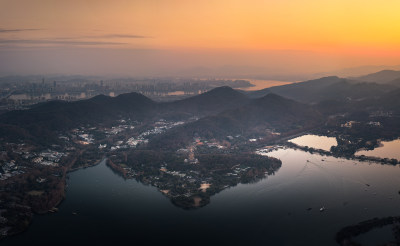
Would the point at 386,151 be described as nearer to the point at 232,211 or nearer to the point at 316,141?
the point at 316,141

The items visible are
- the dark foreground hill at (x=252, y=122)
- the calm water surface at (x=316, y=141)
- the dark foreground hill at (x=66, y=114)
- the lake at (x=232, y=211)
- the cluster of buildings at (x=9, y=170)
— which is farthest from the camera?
the dark foreground hill at (x=252, y=122)

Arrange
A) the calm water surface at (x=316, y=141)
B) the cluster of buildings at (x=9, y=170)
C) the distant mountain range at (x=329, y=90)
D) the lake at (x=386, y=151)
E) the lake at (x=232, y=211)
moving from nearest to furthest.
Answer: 1. the lake at (x=232, y=211)
2. the cluster of buildings at (x=9, y=170)
3. the lake at (x=386, y=151)
4. the calm water surface at (x=316, y=141)
5. the distant mountain range at (x=329, y=90)

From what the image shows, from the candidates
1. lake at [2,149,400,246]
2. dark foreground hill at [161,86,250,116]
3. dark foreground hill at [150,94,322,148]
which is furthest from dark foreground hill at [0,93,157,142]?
dark foreground hill at [150,94,322,148]

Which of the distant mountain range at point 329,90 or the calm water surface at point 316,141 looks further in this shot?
the distant mountain range at point 329,90

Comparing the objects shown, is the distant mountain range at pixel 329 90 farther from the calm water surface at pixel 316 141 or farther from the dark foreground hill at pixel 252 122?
the calm water surface at pixel 316 141

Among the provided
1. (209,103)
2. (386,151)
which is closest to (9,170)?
(386,151)

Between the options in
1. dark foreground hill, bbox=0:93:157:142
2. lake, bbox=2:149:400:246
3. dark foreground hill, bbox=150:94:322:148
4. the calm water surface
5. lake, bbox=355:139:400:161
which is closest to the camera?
lake, bbox=2:149:400:246

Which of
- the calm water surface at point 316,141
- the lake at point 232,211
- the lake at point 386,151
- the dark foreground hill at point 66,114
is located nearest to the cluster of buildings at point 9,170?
the lake at point 232,211

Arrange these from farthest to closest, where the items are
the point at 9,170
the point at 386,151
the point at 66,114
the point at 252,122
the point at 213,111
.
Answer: the point at 213,111
the point at 252,122
the point at 66,114
the point at 386,151
the point at 9,170

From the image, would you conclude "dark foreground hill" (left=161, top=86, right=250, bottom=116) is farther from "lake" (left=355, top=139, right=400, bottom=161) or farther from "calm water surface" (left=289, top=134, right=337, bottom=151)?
"lake" (left=355, top=139, right=400, bottom=161)

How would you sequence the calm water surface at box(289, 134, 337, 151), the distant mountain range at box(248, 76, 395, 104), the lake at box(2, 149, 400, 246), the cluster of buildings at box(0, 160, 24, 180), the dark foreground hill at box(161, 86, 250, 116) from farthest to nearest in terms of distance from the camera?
the distant mountain range at box(248, 76, 395, 104) < the dark foreground hill at box(161, 86, 250, 116) < the calm water surface at box(289, 134, 337, 151) < the cluster of buildings at box(0, 160, 24, 180) < the lake at box(2, 149, 400, 246)
